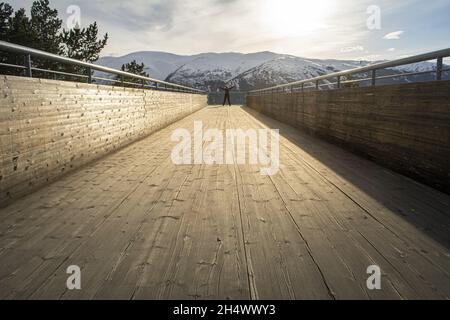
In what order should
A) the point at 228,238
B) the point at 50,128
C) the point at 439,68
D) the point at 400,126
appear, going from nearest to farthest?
the point at 228,238, the point at 439,68, the point at 50,128, the point at 400,126

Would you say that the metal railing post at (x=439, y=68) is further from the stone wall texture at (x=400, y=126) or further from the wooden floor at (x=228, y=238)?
the wooden floor at (x=228, y=238)

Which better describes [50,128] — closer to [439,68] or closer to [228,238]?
[228,238]

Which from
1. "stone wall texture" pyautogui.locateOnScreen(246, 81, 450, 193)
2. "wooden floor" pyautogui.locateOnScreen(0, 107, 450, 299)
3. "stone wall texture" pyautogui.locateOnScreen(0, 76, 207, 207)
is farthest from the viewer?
"stone wall texture" pyautogui.locateOnScreen(246, 81, 450, 193)

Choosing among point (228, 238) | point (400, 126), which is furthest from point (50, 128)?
point (400, 126)

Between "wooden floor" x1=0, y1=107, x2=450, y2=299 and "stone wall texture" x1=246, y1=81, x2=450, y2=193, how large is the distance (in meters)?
0.35

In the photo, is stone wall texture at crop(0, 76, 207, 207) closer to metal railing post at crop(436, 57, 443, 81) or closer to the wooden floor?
the wooden floor

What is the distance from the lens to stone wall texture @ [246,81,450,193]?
14.0 ft

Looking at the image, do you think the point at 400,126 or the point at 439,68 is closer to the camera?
the point at 439,68

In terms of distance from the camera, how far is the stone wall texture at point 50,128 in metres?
3.88

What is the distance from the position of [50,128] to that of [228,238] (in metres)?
3.41

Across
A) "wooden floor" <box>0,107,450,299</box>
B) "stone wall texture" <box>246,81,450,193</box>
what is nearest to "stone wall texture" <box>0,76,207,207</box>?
"wooden floor" <box>0,107,450,299</box>

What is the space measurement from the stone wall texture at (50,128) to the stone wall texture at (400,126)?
5.32 meters

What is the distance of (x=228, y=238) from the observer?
2.89 m

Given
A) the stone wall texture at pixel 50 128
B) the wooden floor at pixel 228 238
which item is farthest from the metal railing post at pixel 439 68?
the stone wall texture at pixel 50 128
